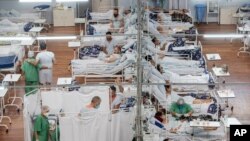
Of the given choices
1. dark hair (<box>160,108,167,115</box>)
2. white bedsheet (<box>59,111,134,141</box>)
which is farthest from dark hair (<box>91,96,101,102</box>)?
dark hair (<box>160,108,167,115</box>)

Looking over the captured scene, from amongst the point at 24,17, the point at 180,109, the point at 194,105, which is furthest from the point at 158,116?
the point at 24,17

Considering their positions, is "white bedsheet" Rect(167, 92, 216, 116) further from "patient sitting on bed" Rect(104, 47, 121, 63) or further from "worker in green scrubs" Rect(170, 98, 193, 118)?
"patient sitting on bed" Rect(104, 47, 121, 63)

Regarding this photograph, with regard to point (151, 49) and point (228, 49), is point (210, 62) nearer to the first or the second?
point (228, 49)

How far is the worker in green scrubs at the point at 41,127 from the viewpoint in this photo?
31.4 ft

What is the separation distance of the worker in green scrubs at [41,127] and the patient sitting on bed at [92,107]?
2.28 feet

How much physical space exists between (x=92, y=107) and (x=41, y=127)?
3.08ft

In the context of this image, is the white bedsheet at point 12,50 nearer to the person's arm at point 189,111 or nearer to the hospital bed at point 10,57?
the hospital bed at point 10,57

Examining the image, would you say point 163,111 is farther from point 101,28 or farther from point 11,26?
point 11,26

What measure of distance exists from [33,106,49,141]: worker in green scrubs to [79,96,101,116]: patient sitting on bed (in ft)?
2.28

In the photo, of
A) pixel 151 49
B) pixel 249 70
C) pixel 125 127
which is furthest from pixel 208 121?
pixel 249 70

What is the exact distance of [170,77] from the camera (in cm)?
1206

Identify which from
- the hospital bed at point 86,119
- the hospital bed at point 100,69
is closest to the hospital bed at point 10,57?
the hospital bed at point 100,69

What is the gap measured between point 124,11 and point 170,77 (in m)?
5.65

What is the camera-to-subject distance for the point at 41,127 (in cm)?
962
